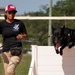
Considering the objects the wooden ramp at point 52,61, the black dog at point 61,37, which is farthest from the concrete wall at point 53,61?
the black dog at point 61,37

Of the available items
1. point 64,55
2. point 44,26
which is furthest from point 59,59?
point 44,26

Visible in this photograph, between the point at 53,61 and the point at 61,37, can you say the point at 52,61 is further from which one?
the point at 61,37

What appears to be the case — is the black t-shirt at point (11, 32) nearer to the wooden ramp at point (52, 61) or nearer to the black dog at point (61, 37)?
the black dog at point (61, 37)

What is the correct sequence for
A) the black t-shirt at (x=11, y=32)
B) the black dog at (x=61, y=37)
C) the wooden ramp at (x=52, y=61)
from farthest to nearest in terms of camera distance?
the wooden ramp at (x=52, y=61) → the black dog at (x=61, y=37) → the black t-shirt at (x=11, y=32)

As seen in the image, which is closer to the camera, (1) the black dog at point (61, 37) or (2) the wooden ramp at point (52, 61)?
(1) the black dog at point (61, 37)

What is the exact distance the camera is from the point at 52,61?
22.2ft

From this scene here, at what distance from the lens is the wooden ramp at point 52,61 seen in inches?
266

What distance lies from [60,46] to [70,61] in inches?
21.4

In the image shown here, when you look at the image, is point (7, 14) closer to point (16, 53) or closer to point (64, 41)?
point (16, 53)

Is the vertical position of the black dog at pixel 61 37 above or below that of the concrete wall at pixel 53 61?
above

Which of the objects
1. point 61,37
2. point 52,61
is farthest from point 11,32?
point 52,61

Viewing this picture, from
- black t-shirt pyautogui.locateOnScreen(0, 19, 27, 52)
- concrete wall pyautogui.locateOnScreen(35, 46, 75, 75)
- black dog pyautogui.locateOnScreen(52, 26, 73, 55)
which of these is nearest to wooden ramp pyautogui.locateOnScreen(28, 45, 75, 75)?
concrete wall pyautogui.locateOnScreen(35, 46, 75, 75)

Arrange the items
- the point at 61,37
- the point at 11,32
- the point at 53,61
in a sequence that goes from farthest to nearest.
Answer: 1. the point at 53,61
2. the point at 61,37
3. the point at 11,32

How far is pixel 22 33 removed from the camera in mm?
5898
